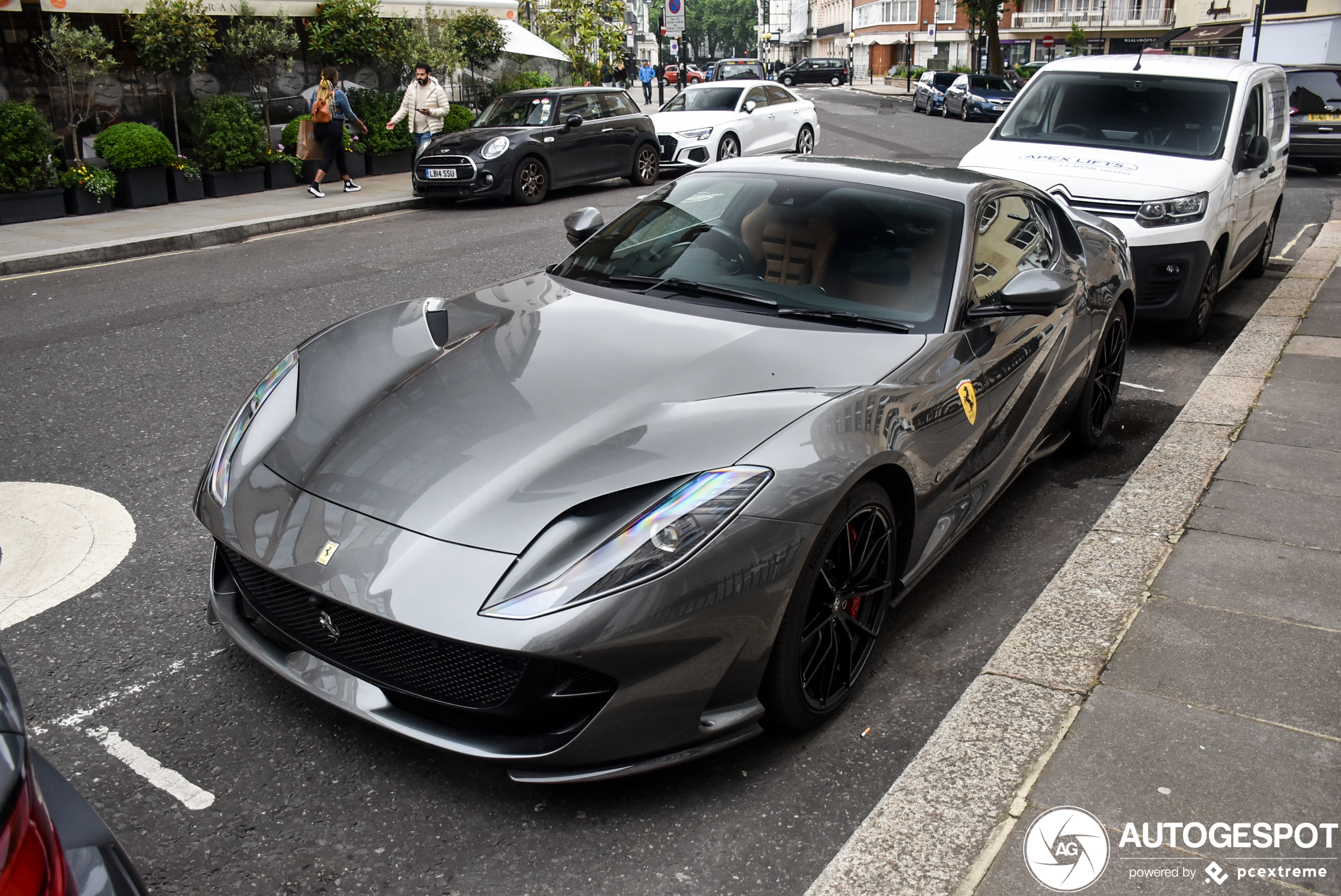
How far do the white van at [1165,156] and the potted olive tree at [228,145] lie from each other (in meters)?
11.2

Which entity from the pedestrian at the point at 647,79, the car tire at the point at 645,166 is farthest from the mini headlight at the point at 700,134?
the pedestrian at the point at 647,79

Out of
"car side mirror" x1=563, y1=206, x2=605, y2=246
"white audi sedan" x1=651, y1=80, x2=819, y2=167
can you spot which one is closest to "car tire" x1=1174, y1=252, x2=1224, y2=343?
"car side mirror" x1=563, y1=206, x2=605, y2=246

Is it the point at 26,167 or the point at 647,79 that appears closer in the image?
the point at 26,167

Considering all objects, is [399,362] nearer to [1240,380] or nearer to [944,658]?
[944,658]

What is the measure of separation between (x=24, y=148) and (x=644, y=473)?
1300 cm

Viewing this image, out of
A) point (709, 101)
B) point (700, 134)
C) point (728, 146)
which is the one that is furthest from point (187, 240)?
point (709, 101)

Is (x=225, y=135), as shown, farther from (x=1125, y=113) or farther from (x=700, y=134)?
(x=1125, y=113)

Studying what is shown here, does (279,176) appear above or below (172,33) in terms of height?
below

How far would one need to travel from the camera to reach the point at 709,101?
18.3 meters

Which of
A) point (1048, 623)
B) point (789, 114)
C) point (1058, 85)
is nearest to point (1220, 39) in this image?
point (789, 114)

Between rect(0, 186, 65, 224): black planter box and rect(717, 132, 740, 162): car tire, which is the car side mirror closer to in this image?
rect(0, 186, 65, 224): black planter box

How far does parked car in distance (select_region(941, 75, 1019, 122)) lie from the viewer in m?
35.9

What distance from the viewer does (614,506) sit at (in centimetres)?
256

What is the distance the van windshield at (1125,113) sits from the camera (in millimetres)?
7680
